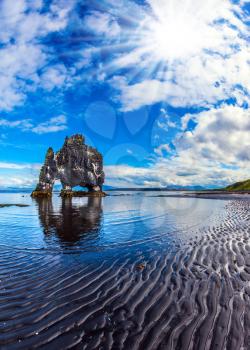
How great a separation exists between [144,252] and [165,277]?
14.8 feet

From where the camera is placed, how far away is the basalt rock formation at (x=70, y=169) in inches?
4316

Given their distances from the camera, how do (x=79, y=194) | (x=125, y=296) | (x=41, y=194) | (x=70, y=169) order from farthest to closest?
(x=79, y=194) < (x=70, y=169) < (x=41, y=194) < (x=125, y=296)

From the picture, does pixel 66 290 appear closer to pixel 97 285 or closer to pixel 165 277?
pixel 97 285

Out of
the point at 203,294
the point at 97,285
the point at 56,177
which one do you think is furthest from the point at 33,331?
the point at 56,177

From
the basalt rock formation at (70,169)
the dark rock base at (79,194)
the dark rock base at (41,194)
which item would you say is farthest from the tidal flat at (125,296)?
the basalt rock formation at (70,169)

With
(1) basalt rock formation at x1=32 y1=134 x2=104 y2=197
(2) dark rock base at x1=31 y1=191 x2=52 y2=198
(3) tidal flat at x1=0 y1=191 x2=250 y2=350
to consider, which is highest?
(1) basalt rock formation at x1=32 y1=134 x2=104 y2=197

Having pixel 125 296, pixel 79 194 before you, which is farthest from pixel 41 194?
pixel 125 296

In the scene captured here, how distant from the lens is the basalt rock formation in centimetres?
10962

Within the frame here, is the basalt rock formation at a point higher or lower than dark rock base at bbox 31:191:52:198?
higher

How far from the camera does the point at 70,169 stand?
116500 mm

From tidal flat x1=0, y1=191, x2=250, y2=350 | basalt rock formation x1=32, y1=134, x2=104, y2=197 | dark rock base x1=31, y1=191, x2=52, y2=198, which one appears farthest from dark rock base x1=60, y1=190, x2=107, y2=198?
tidal flat x1=0, y1=191, x2=250, y2=350

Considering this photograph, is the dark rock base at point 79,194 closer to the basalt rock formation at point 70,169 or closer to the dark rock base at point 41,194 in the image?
the basalt rock formation at point 70,169

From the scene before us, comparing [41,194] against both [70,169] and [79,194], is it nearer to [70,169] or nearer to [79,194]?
[70,169]

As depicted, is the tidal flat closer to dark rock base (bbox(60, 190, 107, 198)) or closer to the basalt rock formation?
dark rock base (bbox(60, 190, 107, 198))
